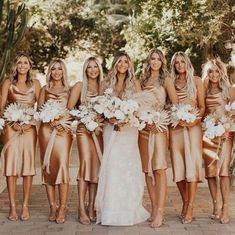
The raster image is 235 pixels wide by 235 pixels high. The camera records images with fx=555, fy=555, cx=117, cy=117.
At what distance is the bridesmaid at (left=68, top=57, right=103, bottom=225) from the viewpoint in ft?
22.2

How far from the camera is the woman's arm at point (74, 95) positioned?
6.78 metres

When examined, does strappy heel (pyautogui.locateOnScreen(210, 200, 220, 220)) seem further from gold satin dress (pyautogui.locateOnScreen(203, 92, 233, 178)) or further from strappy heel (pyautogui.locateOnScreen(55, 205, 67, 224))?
strappy heel (pyautogui.locateOnScreen(55, 205, 67, 224))

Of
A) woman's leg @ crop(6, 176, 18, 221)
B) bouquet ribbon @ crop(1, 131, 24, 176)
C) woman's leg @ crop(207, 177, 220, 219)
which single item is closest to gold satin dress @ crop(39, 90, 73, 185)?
bouquet ribbon @ crop(1, 131, 24, 176)

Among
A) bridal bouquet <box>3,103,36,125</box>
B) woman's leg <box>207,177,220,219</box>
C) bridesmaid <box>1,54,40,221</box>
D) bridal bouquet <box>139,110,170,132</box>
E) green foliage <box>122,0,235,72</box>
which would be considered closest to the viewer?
bridal bouquet <box>139,110,170,132</box>

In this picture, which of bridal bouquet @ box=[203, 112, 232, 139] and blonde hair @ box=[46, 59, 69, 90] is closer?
bridal bouquet @ box=[203, 112, 232, 139]

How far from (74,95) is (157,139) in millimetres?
1144

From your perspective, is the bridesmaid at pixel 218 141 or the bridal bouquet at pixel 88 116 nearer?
the bridal bouquet at pixel 88 116

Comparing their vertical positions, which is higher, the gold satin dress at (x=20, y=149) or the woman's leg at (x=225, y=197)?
the gold satin dress at (x=20, y=149)

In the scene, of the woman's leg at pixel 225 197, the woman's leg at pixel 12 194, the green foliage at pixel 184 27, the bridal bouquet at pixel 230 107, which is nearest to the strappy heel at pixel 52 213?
the woman's leg at pixel 12 194

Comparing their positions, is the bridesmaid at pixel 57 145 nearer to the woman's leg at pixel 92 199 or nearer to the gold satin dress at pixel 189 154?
the woman's leg at pixel 92 199

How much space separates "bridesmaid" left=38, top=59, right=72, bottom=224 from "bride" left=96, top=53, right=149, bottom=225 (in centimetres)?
45

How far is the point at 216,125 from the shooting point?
6664mm

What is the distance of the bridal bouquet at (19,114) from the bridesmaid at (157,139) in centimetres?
136

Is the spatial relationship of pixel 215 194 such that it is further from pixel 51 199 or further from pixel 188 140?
pixel 51 199
